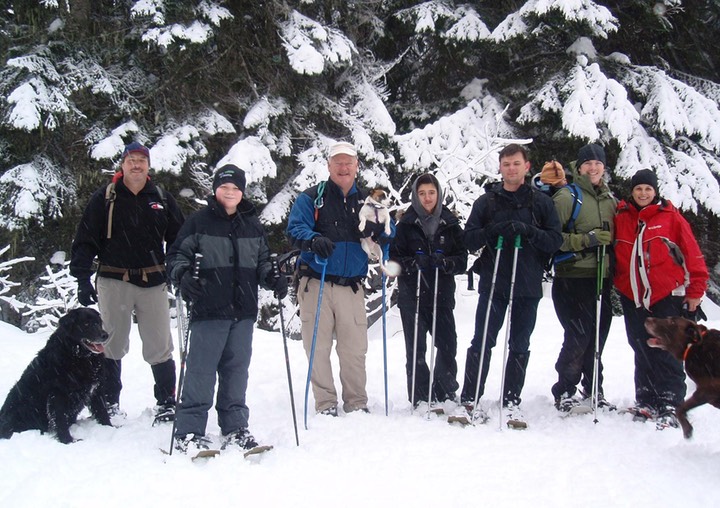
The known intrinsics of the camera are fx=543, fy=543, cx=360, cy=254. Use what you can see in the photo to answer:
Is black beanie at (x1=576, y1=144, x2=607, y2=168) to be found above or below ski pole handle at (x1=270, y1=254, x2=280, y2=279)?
above

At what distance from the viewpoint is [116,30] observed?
9438mm

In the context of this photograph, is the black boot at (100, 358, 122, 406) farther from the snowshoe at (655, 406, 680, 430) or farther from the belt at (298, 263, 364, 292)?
the snowshoe at (655, 406, 680, 430)

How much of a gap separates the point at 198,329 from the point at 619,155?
824 cm

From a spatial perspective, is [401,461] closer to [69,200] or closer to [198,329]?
[198,329]

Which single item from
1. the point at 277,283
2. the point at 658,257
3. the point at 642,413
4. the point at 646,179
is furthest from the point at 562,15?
the point at 277,283

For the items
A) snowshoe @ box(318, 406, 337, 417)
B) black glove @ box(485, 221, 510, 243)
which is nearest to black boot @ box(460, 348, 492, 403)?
black glove @ box(485, 221, 510, 243)

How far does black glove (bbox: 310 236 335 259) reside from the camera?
3.96 meters

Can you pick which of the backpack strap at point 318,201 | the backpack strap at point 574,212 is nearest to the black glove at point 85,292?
the backpack strap at point 318,201

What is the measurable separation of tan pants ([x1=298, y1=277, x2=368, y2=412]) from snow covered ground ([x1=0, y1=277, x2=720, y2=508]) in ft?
0.76

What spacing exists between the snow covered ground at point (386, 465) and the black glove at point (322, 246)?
1271 millimetres

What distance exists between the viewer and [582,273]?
4.30 metres

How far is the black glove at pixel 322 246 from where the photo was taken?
13.0 ft

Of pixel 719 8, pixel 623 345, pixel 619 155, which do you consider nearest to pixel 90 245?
pixel 623 345

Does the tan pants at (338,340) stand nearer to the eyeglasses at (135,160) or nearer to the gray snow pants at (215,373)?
the gray snow pants at (215,373)
